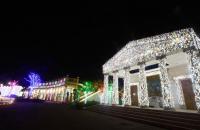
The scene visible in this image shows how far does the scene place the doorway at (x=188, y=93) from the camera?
A: 14.5 metres

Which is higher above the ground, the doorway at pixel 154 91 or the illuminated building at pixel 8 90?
the illuminated building at pixel 8 90

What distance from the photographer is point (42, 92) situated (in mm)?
56188

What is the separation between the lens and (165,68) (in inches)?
535

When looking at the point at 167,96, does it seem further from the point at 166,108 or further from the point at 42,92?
the point at 42,92

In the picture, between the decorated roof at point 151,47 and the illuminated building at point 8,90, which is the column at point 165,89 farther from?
the illuminated building at point 8,90

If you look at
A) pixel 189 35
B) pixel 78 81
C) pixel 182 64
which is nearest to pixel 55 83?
pixel 78 81

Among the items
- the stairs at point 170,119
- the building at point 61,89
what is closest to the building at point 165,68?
the stairs at point 170,119

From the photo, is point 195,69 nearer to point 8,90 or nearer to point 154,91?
point 154,91

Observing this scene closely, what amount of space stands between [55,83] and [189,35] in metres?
42.1

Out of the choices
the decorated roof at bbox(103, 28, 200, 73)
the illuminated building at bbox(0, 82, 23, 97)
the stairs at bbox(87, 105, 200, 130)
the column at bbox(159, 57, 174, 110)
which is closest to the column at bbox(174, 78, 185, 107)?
the column at bbox(159, 57, 174, 110)

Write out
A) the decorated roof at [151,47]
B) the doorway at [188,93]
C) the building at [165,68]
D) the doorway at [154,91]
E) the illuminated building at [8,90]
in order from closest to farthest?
the building at [165,68], the decorated roof at [151,47], the doorway at [188,93], the doorway at [154,91], the illuminated building at [8,90]

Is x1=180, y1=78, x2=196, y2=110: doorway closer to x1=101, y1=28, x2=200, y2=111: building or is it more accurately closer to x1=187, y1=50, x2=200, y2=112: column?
x1=101, y1=28, x2=200, y2=111: building

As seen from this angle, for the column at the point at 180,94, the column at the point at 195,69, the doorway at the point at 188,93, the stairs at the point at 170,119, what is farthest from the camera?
the column at the point at 180,94

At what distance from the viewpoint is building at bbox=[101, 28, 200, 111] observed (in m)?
11.9
